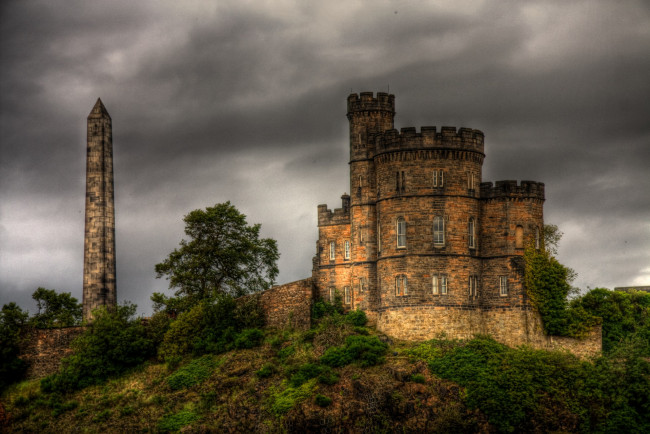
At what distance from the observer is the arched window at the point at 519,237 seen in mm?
64875

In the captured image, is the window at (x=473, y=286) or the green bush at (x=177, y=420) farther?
the window at (x=473, y=286)

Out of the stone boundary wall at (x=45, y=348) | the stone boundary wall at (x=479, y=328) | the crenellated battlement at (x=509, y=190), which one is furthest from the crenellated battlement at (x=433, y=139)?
the stone boundary wall at (x=45, y=348)

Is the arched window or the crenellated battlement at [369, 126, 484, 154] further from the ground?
the crenellated battlement at [369, 126, 484, 154]

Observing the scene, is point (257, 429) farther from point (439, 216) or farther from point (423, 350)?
point (439, 216)

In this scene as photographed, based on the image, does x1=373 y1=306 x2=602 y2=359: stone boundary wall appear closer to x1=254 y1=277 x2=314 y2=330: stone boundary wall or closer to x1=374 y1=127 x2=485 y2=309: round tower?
x1=374 y1=127 x2=485 y2=309: round tower

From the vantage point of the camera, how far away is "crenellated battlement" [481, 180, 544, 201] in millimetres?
65250

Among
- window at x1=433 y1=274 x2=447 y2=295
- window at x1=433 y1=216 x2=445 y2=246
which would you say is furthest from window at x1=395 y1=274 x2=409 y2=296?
window at x1=433 y1=216 x2=445 y2=246

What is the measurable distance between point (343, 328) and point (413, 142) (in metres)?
12.4

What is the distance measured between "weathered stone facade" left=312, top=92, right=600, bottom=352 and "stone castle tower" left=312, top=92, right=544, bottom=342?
62mm

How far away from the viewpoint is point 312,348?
206 ft

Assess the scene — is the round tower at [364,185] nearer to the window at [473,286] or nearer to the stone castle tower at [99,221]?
the window at [473,286]

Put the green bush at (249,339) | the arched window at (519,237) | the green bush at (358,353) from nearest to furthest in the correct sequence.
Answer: the green bush at (358,353) → the arched window at (519,237) → the green bush at (249,339)

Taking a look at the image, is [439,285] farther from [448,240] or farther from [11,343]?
[11,343]

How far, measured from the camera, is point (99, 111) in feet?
233
